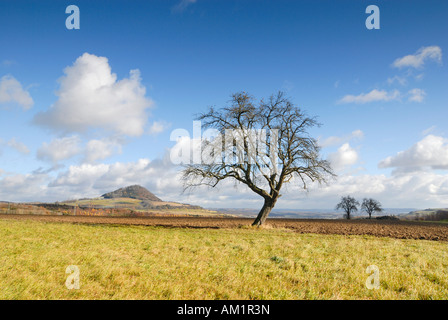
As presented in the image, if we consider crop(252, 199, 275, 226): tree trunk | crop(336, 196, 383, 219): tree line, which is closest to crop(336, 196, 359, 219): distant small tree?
crop(336, 196, 383, 219): tree line

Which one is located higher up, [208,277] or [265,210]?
[208,277]

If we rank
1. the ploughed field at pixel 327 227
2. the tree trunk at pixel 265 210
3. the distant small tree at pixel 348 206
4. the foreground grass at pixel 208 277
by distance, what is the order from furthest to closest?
the distant small tree at pixel 348 206 < the tree trunk at pixel 265 210 < the ploughed field at pixel 327 227 < the foreground grass at pixel 208 277

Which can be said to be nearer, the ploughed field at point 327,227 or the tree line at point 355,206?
the ploughed field at point 327,227

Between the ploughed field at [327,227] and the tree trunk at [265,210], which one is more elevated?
the tree trunk at [265,210]

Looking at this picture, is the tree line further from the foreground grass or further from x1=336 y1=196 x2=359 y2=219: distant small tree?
the foreground grass

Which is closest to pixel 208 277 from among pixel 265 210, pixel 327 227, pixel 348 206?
pixel 265 210

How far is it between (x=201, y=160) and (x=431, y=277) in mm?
19724

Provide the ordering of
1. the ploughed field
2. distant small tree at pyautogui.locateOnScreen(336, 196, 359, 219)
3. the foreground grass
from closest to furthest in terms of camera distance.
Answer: the foreground grass, the ploughed field, distant small tree at pyautogui.locateOnScreen(336, 196, 359, 219)

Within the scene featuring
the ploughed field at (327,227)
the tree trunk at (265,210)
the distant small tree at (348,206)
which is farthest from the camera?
the distant small tree at (348,206)

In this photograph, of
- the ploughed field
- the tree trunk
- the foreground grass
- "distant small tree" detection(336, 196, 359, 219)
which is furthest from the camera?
"distant small tree" detection(336, 196, 359, 219)

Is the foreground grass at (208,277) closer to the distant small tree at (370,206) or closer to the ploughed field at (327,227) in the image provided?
the ploughed field at (327,227)

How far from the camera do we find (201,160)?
82.8 ft

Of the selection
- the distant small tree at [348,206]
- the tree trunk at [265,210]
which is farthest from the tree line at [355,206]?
the tree trunk at [265,210]

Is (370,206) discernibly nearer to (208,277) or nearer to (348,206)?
(348,206)
